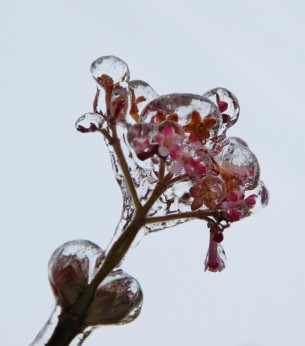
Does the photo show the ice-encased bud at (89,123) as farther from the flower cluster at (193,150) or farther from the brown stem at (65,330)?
the brown stem at (65,330)

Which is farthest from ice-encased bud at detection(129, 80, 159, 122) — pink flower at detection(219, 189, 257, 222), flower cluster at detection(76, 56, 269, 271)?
pink flower at detection(219, 189, 257, 222)

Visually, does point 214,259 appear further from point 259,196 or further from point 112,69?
point 112,69

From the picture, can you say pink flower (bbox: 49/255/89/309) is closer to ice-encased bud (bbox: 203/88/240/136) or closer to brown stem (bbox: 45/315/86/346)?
brown stem (bbox: 45/315/86/346)

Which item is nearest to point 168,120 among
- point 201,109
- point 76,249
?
point 201,109

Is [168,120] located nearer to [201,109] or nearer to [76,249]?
[201,109]

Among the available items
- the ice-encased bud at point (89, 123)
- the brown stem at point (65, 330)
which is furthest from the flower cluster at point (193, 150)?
the brown stem at point (65, 330)

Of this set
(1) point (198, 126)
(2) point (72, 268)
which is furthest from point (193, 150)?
(2) point (72, 268)
